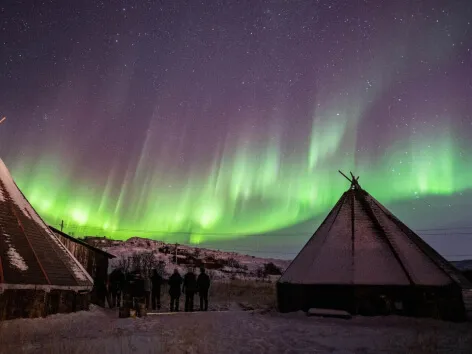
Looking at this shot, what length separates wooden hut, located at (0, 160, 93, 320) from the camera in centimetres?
1191

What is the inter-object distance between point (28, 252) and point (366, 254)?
14.1m

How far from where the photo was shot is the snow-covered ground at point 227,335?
8.29 meters

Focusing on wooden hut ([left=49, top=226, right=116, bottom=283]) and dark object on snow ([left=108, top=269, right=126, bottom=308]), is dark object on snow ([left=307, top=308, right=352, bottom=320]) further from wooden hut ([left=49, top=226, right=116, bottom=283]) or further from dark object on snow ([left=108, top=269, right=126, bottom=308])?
wooden hut ([left=49, top=226, right=116, bottom=283])

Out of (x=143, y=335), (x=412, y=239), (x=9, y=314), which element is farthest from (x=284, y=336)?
(x=412, y=239)

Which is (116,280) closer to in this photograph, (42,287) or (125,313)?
(125,313)

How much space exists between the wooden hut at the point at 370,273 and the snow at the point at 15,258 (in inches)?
425

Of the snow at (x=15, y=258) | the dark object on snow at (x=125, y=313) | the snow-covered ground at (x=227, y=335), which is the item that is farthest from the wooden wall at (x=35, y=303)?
the dark object on snow at (x=125, y=313)

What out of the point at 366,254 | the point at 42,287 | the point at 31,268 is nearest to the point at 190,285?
the point at 42,287

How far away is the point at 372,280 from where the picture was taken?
14.9m

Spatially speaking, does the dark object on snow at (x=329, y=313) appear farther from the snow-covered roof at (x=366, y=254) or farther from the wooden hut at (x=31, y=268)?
the wooden hut at (x=31, y=268)

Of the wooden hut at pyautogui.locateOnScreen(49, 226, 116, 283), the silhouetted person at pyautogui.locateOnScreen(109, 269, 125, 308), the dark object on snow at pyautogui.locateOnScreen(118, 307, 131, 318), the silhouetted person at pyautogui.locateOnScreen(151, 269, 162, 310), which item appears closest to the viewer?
the dark object on snow at pyautogui.locateOnScreen(118, 307, 131, 318)

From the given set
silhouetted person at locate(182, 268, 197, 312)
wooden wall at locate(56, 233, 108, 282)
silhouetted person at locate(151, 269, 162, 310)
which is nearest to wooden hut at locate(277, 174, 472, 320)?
silhouetted person at locate(182, 268, 197, 312)

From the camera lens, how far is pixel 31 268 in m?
13.0

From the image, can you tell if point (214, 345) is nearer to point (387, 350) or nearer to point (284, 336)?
point (284, 336)
